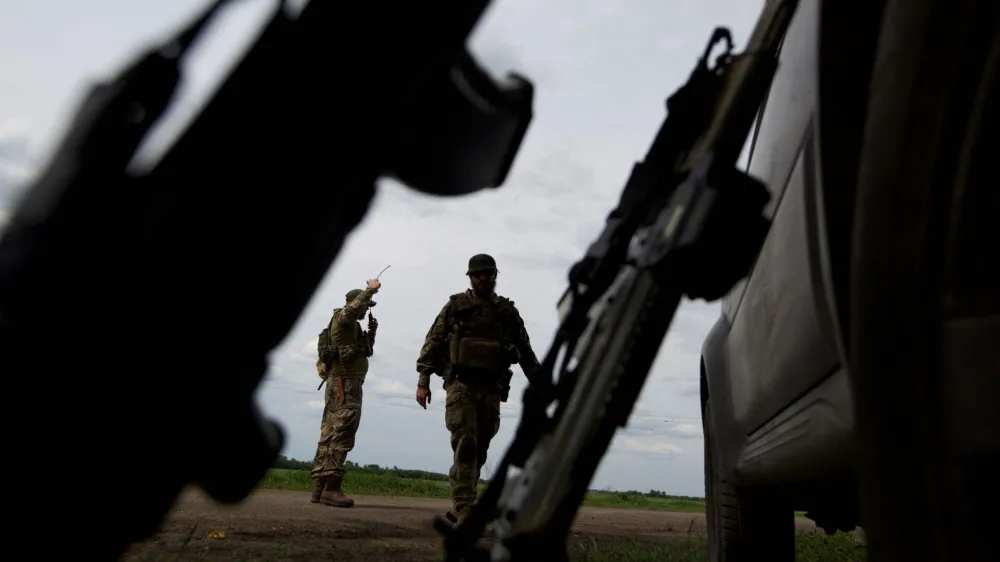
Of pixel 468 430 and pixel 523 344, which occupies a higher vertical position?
pixel 523 344

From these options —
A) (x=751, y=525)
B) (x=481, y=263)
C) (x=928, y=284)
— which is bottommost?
(x=751, y=525)

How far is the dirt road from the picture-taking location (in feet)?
13.2

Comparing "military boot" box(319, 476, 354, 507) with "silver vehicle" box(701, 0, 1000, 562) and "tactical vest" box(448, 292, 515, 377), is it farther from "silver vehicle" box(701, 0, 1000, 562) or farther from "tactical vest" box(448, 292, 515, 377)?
"silver vehicle" box(701, 0, 1000, 562)

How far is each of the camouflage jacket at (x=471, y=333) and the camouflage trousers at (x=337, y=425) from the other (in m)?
1.33

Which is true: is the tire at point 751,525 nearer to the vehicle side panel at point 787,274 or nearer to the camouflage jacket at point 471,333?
the vehicle side panel at point 787,274

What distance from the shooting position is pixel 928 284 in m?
1.13

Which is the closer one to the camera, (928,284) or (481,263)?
(928,284)

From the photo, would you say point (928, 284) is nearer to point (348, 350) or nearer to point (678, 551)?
point (678, 551)

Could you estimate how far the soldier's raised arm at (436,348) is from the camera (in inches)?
249

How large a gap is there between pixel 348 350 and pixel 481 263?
2218 mm

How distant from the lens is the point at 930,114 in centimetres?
110

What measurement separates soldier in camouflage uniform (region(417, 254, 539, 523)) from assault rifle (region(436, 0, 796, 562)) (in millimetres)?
4857

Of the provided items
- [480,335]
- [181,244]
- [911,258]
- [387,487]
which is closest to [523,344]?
[480,335]

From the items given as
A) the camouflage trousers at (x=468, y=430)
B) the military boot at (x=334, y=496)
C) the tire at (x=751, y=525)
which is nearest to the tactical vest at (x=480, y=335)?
the camouflage trousers at (x=468, y=430)
